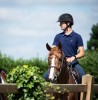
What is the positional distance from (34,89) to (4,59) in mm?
16835

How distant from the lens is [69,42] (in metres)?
14.1

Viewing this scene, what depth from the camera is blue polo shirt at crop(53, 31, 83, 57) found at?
14.0m

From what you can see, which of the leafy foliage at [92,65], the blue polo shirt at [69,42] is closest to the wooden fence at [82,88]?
the blue polo shirt at [69,42]

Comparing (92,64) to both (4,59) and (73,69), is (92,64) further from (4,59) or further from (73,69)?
(73,69)

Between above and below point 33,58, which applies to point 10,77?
below

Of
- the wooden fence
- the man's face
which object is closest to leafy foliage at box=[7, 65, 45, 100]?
the wooden fence

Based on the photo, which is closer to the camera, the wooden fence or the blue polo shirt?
the wooden fence

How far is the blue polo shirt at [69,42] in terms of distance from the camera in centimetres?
1402

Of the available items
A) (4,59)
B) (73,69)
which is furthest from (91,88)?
(4,59)

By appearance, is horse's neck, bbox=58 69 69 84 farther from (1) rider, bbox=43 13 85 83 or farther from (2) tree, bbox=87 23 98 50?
(2) tree, bbox=87 23 98 50

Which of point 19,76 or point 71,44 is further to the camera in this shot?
point 71,44

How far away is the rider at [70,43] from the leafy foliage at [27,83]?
193 inches

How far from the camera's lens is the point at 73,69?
1380cm

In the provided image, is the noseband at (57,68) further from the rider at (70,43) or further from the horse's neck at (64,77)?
the rider at (70,43)
